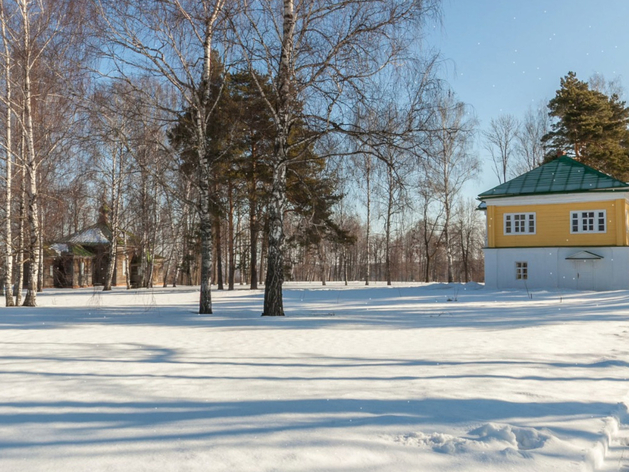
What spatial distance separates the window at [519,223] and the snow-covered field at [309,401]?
19285mm

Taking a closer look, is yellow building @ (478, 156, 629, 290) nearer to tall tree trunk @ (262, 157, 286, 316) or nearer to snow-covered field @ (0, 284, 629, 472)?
snow-covered field @ (0, 284, 629, 472)

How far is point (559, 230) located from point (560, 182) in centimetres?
273

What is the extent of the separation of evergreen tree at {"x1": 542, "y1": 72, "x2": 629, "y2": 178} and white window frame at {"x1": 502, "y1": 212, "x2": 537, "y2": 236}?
329 inches

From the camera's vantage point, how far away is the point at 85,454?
3.52 m

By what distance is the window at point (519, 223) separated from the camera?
2802 cm

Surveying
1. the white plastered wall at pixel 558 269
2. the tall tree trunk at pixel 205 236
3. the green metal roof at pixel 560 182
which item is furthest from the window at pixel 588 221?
the tall tree trunk at pixel 205 236

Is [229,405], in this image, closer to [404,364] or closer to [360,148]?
[404,364]

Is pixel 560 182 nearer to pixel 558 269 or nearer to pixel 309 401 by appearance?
pixel 558 269

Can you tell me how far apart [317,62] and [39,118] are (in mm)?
11369

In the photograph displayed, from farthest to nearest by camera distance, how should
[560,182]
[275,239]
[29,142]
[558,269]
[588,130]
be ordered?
[588,130]
[560,182]
[558,269]
[29,142]
[275,239]

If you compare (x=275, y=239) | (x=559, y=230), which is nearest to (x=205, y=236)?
(x=275, y=239)

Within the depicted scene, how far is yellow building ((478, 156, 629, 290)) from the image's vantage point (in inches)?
1032

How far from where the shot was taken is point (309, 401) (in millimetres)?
4941

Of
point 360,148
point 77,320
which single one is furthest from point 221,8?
point 77,320
